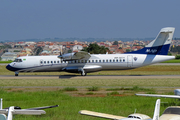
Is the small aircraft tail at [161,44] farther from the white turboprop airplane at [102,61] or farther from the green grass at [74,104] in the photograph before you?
the green grass at [74,104]

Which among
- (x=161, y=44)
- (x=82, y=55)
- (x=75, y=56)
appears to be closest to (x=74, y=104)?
(x=75, y=56)

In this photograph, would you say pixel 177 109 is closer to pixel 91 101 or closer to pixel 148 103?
pixel 148 103

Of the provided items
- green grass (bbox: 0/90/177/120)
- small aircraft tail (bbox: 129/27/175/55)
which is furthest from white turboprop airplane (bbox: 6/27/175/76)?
green grass (bbox: 0/90/177/120)

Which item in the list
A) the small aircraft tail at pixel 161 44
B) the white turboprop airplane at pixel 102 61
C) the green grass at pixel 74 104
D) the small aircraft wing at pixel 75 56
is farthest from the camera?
the small aircraft tail at pixel 161 44

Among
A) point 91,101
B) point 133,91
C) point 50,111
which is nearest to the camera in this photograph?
point 50,111

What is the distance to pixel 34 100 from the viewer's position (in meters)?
21.6

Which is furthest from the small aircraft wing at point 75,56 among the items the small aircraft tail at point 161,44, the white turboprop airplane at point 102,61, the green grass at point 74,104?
the green grass at point 74,104

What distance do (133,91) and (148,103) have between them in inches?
271

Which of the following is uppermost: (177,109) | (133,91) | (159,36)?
(159,36)

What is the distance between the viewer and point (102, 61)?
40531 millimetres

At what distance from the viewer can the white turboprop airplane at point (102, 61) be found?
1576 inches

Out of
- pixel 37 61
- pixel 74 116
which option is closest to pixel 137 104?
pixel 74 116

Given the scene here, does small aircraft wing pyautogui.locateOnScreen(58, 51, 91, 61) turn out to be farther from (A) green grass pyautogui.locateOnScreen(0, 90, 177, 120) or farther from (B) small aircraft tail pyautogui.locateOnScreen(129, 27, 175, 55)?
(A) green grass pyautogui.locateOnScreen(0, 90, 177, 120)

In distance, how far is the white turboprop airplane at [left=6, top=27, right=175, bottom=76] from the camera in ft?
131
